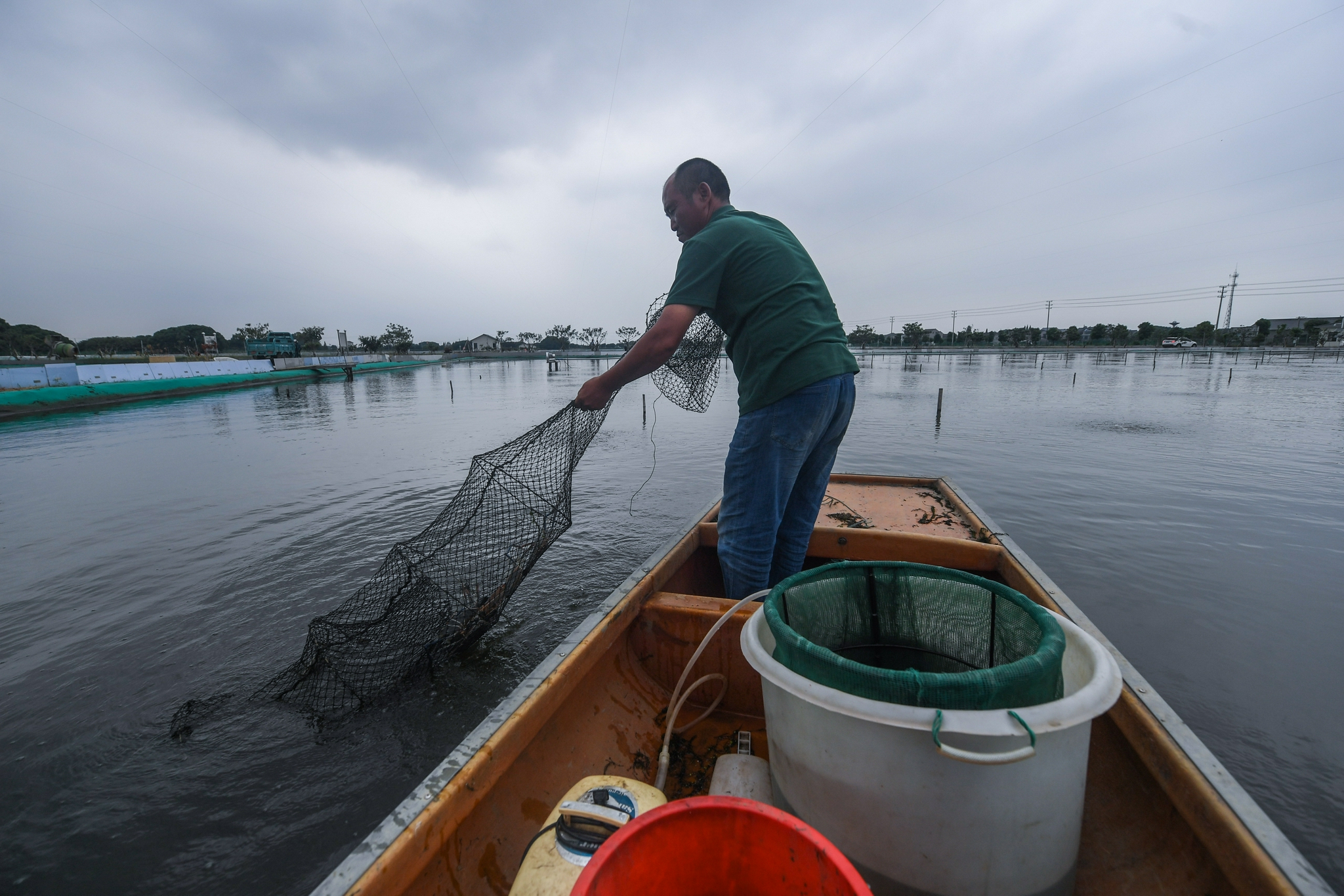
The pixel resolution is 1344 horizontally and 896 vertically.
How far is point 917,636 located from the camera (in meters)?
1.91

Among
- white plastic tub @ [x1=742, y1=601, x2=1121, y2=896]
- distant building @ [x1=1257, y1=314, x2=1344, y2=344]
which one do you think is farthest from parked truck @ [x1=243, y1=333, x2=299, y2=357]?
distant building @ [x1=1257, y1=314, x2=1344, y2=344]

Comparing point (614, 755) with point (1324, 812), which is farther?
point (1324, 812)

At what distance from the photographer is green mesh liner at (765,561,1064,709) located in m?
1.21

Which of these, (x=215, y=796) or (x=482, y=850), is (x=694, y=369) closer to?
(x=482, y=850)

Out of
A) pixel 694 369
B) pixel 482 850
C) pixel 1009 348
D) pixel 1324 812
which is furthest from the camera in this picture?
pixel 1009 348

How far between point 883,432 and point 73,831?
15705mm

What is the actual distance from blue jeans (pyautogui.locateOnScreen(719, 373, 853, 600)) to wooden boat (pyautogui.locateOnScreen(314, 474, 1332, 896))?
10.5 inches

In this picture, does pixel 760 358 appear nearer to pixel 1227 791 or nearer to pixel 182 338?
pixel 1227 791

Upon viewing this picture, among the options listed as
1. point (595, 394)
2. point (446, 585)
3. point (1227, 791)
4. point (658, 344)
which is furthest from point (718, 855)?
point (446, 585)

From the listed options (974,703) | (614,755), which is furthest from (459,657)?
(974,703)

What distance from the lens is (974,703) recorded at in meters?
1.20

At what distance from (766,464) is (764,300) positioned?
77cm

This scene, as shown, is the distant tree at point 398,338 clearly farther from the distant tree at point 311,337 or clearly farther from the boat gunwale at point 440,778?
the boat gunwale at point 440,778

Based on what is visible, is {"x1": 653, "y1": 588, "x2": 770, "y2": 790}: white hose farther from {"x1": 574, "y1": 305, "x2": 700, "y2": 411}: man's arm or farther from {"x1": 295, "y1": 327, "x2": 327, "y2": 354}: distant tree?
{"x1": 295, "y1": 327, "x2": 327, "y2": 354}: distant tree
